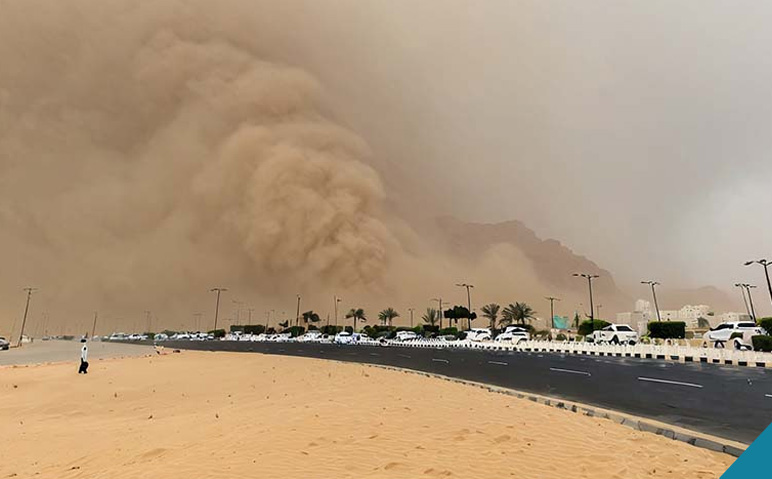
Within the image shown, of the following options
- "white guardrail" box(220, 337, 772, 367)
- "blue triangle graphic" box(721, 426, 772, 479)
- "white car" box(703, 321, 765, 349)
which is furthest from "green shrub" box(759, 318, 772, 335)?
"blue triangle graphic" box(721, 426, 772, 479)

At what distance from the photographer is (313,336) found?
84.0m

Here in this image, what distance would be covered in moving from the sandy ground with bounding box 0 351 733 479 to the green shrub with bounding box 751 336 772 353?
24.1 metres

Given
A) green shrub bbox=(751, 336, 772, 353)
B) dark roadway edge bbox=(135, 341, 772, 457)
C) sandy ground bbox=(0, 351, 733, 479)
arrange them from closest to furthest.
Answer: sandy ground bbox=(0, 351, 733, 479)
dark roadway edge bbox=(135, 341, 772, 457)
green shrub bbox=(751, 336, 772, 353)

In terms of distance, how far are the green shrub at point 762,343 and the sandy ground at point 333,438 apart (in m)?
24.1

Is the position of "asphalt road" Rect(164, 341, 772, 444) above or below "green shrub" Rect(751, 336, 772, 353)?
below

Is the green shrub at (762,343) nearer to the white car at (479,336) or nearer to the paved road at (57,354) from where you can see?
the white car at (479,336)

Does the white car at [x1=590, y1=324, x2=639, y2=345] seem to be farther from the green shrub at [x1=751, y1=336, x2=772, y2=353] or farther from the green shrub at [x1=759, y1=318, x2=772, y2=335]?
the green shrub at [x1=751, y1=336, x2=772, y2=353]

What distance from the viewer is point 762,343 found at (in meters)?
28.0

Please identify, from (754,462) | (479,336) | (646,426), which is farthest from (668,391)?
(479,336)

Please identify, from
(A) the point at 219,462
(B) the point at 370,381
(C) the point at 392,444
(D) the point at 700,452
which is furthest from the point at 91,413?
(D) the point at 700,452

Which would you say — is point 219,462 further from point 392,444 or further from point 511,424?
point 511,424

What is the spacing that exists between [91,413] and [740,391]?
18.9 m

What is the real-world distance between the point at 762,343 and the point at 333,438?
102 ft

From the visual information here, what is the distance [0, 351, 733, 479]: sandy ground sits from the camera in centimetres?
639
